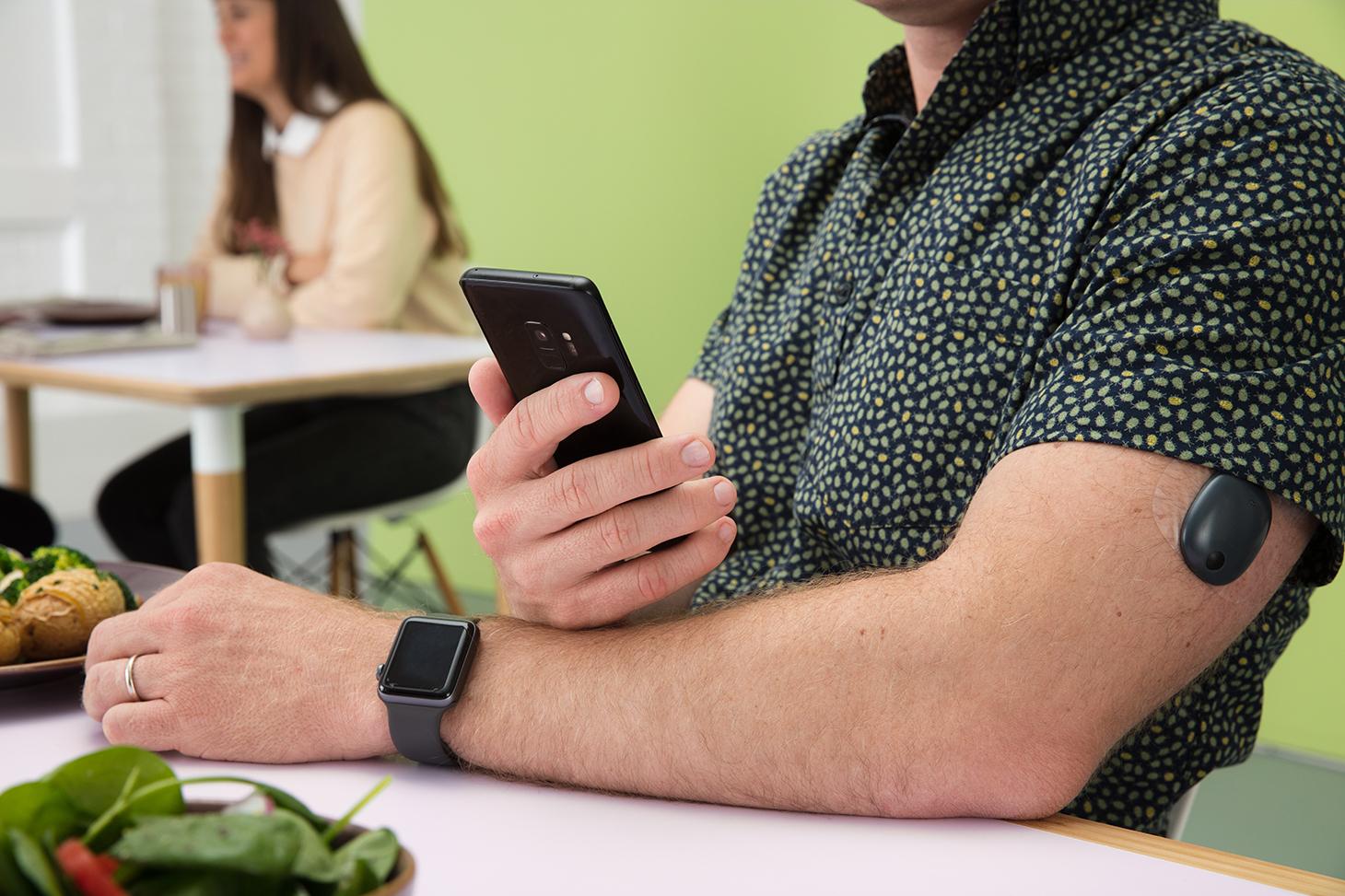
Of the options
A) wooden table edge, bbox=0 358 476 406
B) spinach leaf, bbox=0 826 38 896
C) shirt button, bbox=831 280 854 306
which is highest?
shirt button, bbox=831 280 854 306

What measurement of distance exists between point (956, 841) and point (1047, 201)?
0.47 meters

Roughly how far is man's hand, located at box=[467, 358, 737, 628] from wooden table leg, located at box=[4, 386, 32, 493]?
97.5 inches

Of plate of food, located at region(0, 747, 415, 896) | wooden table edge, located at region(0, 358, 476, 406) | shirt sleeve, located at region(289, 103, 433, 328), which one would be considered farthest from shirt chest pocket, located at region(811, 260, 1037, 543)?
shirt sleeve, located at region(289, 103, 433, 328)

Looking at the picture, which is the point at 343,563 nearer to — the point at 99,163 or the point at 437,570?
the point at 437,570

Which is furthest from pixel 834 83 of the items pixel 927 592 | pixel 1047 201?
pixel 927 592

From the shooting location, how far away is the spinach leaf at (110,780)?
0.42 meters

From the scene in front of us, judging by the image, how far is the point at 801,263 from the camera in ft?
4.07

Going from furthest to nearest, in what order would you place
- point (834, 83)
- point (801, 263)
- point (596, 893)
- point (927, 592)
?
1. point (834, 83)
2. point (801, 263)
3. point (927, 592)
4. point (596, 893)

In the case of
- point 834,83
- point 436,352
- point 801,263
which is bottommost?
point 436,352

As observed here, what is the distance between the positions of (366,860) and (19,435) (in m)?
2.93

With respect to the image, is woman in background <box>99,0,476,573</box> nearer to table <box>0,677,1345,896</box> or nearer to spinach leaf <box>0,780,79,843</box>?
table <box>0,677,1345,896</box>

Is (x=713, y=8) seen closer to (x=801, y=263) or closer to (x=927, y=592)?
(x=801, y=263)

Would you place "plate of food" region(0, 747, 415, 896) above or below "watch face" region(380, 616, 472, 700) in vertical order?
above

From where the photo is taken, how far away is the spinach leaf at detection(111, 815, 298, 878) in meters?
0.38
